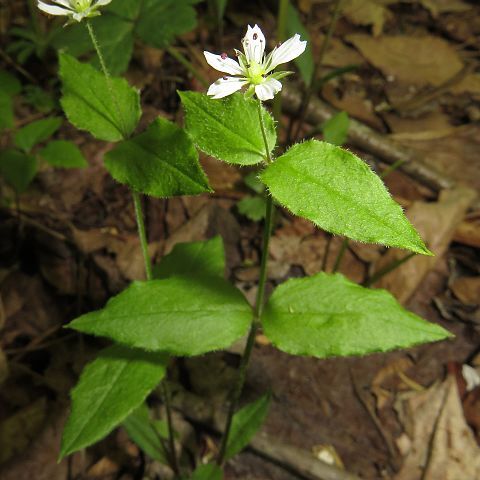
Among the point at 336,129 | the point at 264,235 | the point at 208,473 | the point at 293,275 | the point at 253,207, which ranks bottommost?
the point at 208,473

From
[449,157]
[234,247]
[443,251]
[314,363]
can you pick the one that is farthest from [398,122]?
[314,363]

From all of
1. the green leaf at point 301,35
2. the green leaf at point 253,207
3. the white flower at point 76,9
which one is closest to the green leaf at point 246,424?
the green leaf at point 253,207

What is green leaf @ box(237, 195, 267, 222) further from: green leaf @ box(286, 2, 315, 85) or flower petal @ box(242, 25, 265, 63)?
flower petal @ box(242, 25, 265, 63)

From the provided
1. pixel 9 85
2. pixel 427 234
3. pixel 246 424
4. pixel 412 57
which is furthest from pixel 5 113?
pixel 412 57

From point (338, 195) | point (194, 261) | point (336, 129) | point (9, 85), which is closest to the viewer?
point (338, 195)

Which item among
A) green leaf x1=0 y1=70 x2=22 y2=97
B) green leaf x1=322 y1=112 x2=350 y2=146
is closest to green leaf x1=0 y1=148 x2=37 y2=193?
green leaf x1=0 y1=70 x2=22 y2=97

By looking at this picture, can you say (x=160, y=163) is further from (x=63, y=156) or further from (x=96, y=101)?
(x=63, y=156)
